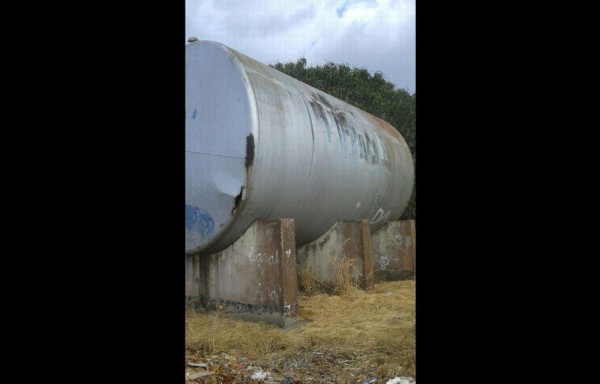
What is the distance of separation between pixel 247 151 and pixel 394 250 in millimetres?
4148

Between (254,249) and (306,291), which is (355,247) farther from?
(254,249)

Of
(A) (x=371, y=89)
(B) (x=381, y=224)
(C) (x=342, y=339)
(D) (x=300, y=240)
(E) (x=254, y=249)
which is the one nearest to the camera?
(C) (x=342, y=339)

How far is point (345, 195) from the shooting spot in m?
6.16

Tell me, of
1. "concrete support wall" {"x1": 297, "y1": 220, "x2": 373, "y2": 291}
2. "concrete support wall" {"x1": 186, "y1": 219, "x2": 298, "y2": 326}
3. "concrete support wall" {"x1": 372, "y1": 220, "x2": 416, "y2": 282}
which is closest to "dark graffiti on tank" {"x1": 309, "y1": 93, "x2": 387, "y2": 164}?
"concrete support wall" {"x1": 297, "y1": 220, "x2": 373, "y2": 291}

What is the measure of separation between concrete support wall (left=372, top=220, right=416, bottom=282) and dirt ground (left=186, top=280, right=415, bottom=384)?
222 centimetres

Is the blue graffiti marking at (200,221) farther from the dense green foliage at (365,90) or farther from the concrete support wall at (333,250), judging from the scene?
the dense green foliage at (365,90)

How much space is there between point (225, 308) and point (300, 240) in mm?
1412

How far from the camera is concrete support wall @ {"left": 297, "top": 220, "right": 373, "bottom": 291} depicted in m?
6.18

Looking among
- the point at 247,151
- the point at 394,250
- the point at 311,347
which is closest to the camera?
the point at 311,347

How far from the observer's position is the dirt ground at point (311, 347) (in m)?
3.52

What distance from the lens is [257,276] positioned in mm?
4809

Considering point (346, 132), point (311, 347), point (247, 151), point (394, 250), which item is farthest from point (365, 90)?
point (311, 347)

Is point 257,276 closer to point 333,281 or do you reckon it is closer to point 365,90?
point 333,281
